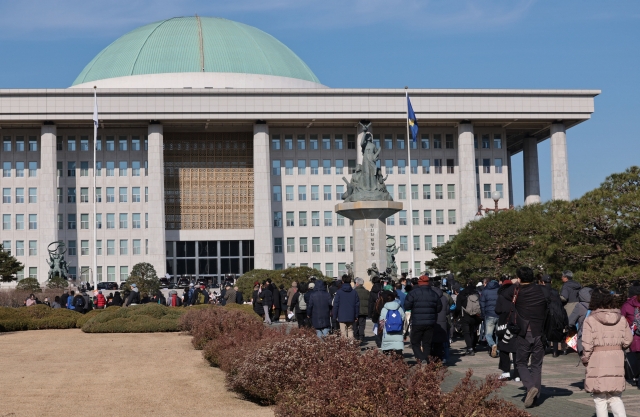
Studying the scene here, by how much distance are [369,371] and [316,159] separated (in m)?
88.3

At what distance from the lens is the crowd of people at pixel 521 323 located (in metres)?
11.9

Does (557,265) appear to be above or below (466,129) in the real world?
below

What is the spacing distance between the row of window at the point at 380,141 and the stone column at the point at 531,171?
444cm

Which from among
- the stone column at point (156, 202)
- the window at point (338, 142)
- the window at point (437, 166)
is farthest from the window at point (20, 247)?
the window at point (437, 166)

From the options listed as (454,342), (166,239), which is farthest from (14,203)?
(454,342)

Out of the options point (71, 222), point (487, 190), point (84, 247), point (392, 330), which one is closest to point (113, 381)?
point (392, 330)

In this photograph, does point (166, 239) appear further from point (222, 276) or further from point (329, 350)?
point (329, 350)

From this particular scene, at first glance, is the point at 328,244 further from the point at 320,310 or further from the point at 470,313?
the point at 320,310

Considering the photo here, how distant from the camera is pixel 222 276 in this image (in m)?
95.4

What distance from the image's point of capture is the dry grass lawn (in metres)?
14.6

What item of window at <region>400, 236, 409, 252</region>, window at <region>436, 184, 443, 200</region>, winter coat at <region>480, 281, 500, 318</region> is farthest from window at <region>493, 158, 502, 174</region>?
winter coat at <region>480, 281, 500, 318</region>

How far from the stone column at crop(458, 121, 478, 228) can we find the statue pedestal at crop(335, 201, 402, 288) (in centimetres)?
5534

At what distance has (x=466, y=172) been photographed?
93.9 meters

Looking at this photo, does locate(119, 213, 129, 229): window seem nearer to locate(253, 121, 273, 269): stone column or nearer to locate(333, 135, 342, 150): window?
locate(253, 121, 273, 269): stone column
